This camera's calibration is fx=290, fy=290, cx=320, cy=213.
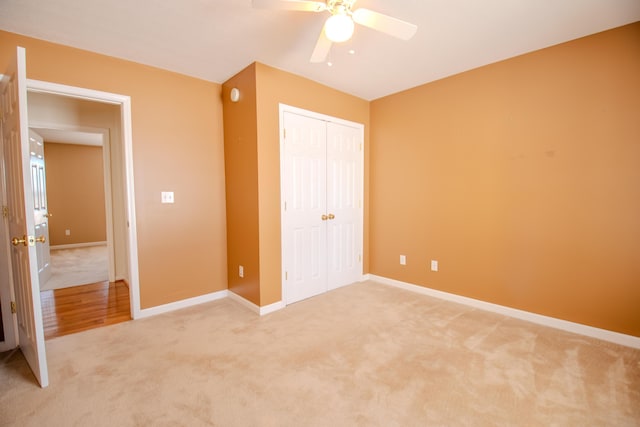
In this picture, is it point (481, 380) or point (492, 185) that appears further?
point (492, 185)

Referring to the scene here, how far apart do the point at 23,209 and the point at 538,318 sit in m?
4.08

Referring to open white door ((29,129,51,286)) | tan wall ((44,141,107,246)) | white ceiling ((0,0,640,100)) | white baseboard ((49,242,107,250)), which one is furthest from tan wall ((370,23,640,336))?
white baseboard ((49,242,107,250))

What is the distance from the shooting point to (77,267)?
488 centimetres

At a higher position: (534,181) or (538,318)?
(534,181)

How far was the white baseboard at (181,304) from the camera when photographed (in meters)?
2.91

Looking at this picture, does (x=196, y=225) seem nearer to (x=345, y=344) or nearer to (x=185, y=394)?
(x=185, y=394)

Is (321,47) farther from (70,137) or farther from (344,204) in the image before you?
(70,137)

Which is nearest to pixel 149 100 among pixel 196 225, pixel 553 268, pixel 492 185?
pixel 196 225

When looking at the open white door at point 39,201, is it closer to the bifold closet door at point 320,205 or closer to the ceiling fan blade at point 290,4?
the bifold closet door at point 320,205

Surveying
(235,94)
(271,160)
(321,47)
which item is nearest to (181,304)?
(271,160)

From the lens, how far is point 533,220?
105 inches

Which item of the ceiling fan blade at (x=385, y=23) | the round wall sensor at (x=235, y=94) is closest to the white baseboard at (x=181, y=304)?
the round wall sensor at (x=235, y=94)

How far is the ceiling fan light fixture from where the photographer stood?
5.44 ft

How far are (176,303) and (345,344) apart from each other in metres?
1.89
